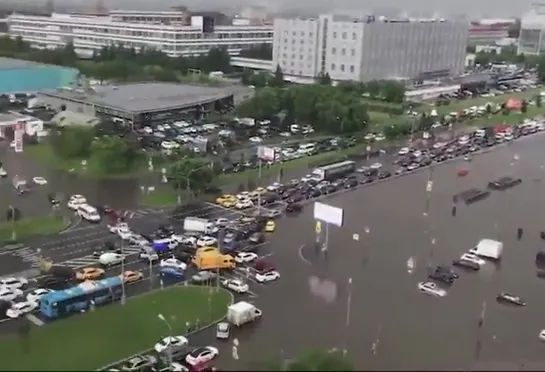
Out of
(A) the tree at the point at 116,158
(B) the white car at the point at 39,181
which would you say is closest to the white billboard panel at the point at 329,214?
(A) the tree at the point at 116,158

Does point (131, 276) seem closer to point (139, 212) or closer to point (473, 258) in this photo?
point (139, 212)

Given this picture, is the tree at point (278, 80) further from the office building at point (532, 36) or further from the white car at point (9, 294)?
the office building at point (532, 36)

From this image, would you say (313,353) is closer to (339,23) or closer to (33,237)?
(33,237)

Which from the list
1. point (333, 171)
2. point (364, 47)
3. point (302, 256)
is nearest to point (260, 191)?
point (333, 171)

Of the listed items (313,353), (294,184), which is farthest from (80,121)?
(313,353)

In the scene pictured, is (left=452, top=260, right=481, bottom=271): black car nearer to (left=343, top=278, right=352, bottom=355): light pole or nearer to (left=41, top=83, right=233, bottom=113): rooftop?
(left=343, top=278, right=352, bottom=355): light pole

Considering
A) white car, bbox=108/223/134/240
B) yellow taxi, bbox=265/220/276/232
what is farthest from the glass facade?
yellow taxi, bbox=265/220/276/232

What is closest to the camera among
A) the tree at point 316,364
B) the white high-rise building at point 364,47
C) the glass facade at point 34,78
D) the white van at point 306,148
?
the tree at point 316,364
